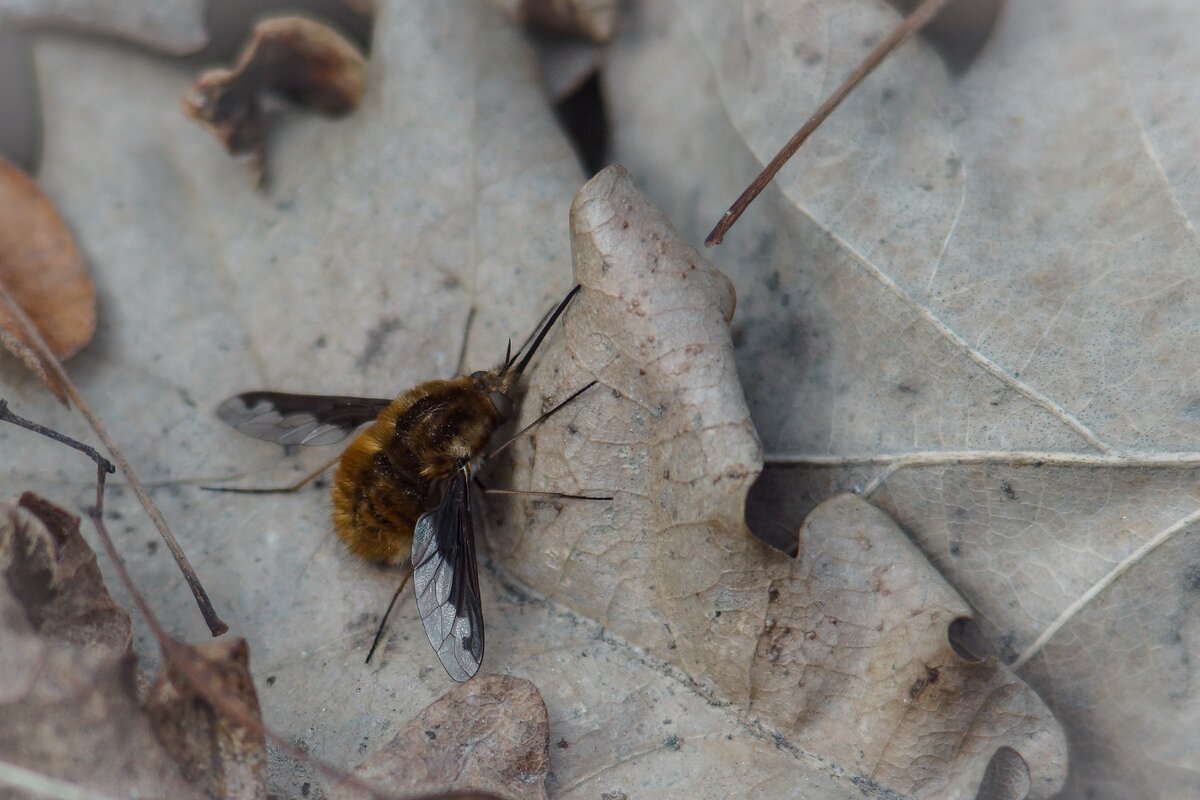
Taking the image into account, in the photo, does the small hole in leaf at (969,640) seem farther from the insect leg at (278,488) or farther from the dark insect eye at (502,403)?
the insect leg at (278,488)

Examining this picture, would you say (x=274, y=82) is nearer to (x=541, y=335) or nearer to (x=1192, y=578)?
(x=541, y=335)

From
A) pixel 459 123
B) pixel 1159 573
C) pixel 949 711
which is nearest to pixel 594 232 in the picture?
pixel 459 123

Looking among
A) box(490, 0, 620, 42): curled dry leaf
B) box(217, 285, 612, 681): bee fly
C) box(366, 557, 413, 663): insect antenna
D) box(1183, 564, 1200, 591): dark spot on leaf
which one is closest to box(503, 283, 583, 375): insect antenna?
box(217, 285, 612, 681): bee fly

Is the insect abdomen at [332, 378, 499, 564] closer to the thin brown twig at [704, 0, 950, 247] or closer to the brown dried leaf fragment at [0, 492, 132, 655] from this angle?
the brown dried leaf fragment at [0, 492, 132, 655]

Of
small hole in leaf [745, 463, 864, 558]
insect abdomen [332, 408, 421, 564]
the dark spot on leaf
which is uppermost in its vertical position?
the dark spot on leaf

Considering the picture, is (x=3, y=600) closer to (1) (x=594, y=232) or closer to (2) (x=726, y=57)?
(1) (x=594, y=232)
